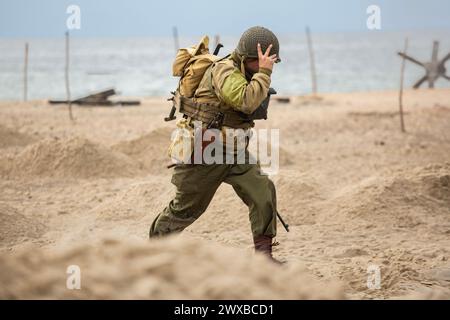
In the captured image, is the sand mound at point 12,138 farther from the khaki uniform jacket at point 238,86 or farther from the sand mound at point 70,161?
the khaki uniform jacket at point 238,86

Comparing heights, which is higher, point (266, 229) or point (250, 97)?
point (250, 97)

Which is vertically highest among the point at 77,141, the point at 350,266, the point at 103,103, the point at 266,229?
the point at 103,103

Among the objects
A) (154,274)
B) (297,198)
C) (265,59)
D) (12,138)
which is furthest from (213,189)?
(12,138)

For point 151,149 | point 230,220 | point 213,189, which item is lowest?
point 230,220

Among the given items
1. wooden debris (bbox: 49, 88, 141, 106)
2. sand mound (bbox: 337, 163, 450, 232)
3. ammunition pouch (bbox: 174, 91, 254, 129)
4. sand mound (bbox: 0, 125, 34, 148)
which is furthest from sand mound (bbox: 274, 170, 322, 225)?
wooden debris (bbox: 49, 88, 141, 106)

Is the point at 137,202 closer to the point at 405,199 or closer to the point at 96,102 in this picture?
the point at 405,199

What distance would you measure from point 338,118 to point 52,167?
7133 millimetres

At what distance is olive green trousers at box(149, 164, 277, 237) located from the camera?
155 inches

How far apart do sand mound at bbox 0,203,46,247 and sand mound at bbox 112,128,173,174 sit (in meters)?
2.83

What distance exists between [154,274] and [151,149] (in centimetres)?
717

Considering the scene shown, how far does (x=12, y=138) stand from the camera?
10.5 m

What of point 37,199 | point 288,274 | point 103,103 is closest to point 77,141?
point 37,199

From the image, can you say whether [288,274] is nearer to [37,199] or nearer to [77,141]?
[37,199]
